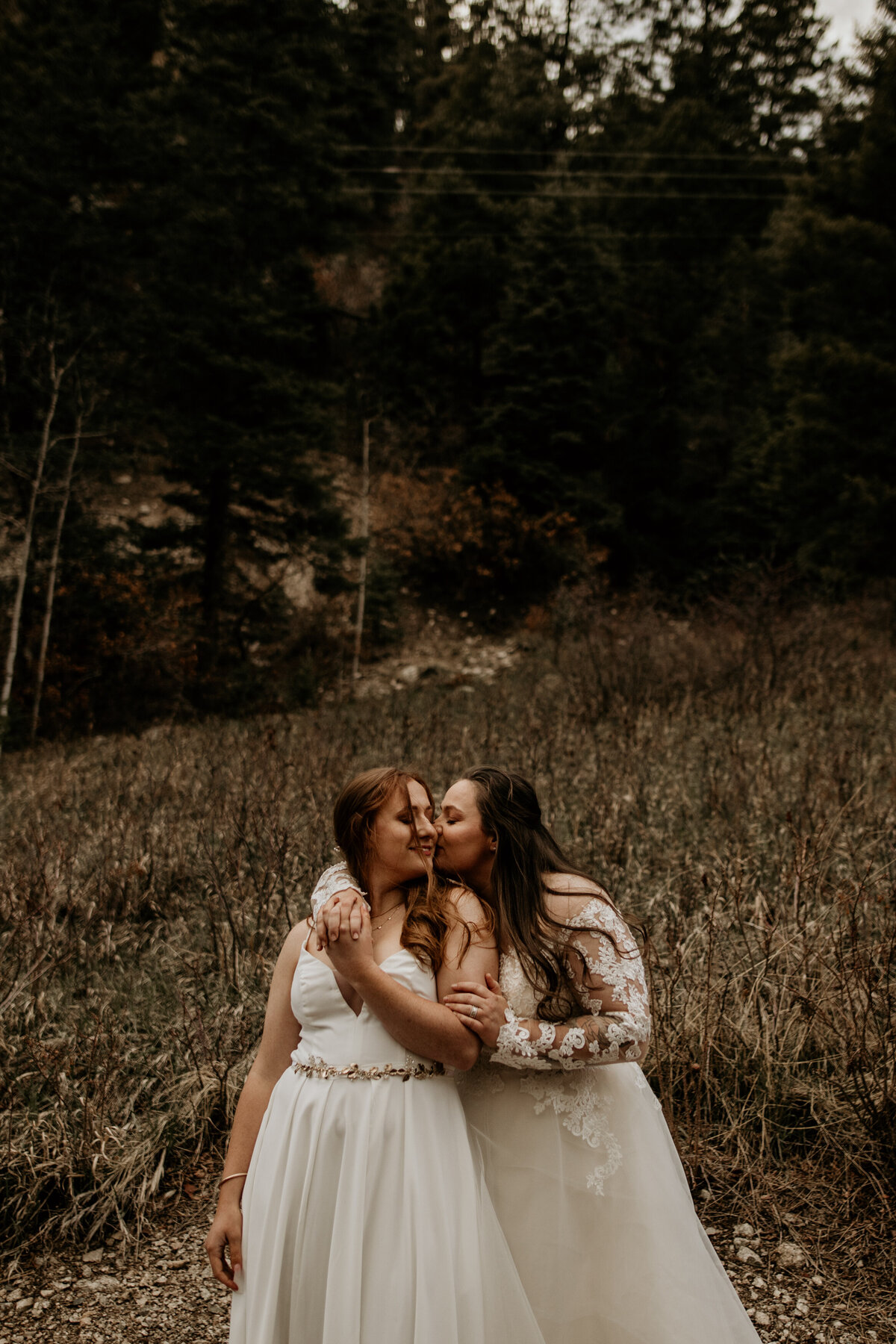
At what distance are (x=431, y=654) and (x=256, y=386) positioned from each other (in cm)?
745

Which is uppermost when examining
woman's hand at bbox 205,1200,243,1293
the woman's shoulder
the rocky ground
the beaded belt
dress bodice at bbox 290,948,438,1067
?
the woman's shoulder

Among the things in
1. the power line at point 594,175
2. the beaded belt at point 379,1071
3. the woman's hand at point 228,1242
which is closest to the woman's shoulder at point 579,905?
the beaded belt at point 379,1071

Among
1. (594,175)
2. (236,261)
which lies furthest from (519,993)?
(594,175)

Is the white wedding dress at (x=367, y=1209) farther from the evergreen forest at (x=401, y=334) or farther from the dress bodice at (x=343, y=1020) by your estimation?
the evergreen forest at (x=401, y=334)

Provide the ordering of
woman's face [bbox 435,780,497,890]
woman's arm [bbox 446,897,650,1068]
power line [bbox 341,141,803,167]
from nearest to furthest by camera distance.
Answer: woman's arm [bbox 446,897,650,1068], woman's face [bbox 435,780,497,890], power line [bbox 341,141,803,167]

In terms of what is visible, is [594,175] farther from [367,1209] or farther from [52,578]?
[367,1209]

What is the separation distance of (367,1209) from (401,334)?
933 inches

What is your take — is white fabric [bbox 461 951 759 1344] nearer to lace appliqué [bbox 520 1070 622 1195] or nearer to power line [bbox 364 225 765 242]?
lace appliqué [bbox 520 1070 622 1195]

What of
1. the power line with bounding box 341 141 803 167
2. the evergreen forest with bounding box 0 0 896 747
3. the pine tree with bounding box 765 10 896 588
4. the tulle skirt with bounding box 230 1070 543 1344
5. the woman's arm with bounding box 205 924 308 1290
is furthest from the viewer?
the power line with bounding box 341 141 803 167

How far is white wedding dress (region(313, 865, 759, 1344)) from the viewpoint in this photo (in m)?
1.70

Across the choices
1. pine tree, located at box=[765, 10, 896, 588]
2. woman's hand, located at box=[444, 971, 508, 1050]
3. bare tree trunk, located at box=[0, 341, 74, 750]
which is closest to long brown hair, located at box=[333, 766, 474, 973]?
woman's hand, located at box=[444, 971, 508, 1050]

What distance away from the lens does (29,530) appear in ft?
39.3

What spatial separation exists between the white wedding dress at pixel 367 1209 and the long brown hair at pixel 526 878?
226mm

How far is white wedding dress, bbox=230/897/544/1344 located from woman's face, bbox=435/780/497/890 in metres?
0.27
